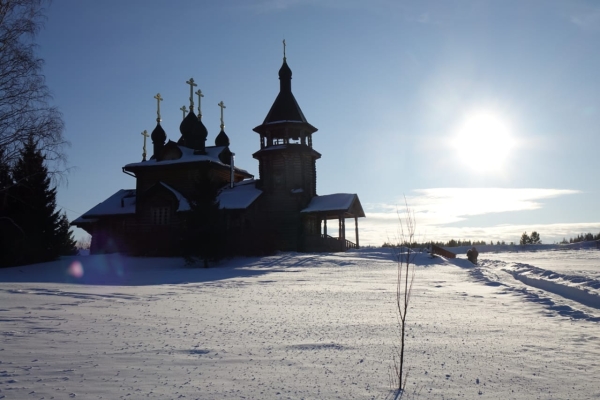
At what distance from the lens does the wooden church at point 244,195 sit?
107 feet

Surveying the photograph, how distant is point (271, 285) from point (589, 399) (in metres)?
10.8

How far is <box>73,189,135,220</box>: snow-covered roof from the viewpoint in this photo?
35.2 meters

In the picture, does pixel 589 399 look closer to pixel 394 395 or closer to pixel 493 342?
pixel 394 395

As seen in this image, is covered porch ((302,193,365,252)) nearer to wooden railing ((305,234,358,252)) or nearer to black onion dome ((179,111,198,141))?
wooden railing ((305,234,358,252))

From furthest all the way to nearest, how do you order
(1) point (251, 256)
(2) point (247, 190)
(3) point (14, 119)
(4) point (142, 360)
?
(2) point (247, 190), (1) point (251, 256), (3) point (14, 119), (4) point (142, 360)

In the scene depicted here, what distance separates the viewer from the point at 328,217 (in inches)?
1380

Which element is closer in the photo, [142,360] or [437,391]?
[437,391]

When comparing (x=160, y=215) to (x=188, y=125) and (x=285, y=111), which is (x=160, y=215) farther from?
(x=285, y=111)

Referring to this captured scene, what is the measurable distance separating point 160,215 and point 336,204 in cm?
1158

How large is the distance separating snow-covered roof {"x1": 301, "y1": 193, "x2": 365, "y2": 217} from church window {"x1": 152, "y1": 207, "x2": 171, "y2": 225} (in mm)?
8937

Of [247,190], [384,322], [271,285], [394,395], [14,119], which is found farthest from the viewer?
[247,190]

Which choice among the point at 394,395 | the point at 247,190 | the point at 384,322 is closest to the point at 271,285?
the point at 384,322

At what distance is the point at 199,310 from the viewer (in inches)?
346

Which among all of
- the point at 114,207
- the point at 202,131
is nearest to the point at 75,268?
the point at 114,207
